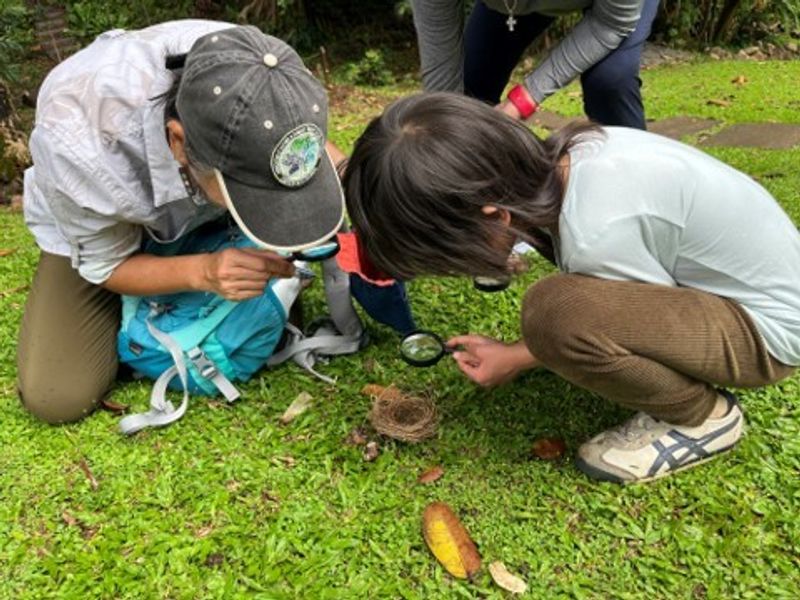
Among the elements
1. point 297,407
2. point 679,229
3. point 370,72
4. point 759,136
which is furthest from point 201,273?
point 370,72

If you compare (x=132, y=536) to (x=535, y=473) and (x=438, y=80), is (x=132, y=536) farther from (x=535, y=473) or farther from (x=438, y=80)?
(x=438, y=80)

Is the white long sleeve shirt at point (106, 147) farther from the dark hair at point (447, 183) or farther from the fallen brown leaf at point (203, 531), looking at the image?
the fallen brown leaf at point (203, 531)

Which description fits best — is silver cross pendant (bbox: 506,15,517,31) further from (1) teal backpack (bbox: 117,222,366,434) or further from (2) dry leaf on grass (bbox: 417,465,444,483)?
(2) dry leaf on grass (bbox: 417,465,444,483)

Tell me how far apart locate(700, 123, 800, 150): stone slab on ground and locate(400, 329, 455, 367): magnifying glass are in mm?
2748

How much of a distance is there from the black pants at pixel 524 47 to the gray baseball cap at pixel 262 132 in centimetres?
116

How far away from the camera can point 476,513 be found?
5.80 feet

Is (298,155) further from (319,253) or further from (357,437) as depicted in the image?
(357,437)

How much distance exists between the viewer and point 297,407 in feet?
7.06

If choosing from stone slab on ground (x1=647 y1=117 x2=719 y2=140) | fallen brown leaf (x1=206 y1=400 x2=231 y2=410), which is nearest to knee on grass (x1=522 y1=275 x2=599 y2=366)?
fallen brown leaf (x1=206 y1=400 x2=231 y2=410)

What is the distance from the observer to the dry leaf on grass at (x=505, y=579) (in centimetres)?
159

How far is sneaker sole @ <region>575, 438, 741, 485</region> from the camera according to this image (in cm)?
180

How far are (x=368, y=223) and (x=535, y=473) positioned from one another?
0.77 m

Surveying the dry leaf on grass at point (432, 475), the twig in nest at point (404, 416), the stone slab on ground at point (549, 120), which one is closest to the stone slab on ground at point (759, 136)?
the stone slab on ground at point (549, 120)

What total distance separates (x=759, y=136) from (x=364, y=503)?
3.54 m
